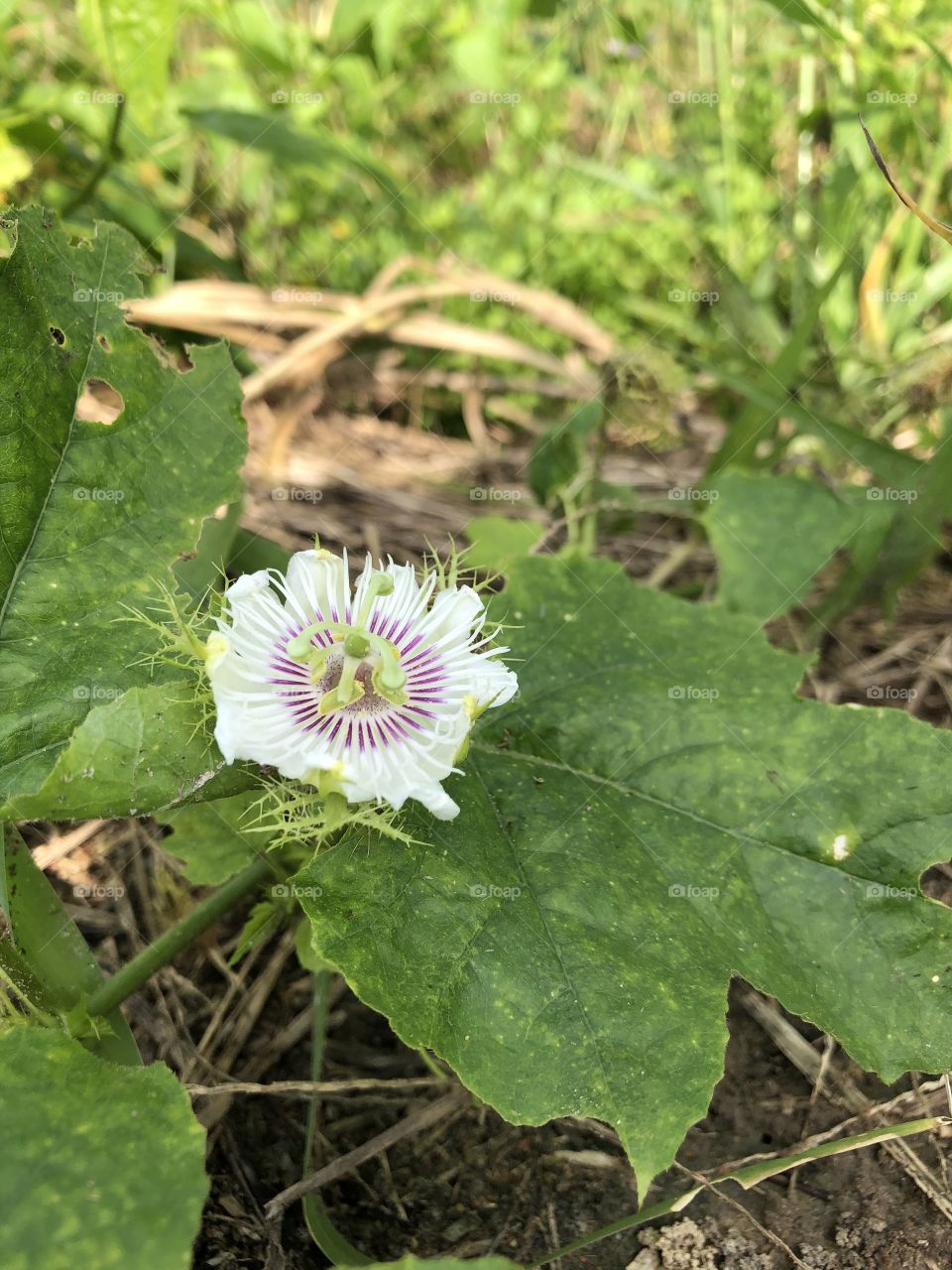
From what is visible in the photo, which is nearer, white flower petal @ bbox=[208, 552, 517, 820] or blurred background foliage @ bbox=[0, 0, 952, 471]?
white flower petal @ bbox=[208, 552, 517, 820]

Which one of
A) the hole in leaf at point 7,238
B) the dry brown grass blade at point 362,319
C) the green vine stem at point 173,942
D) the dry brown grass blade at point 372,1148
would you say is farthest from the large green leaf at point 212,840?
the dry brown grass blade at point 362,319

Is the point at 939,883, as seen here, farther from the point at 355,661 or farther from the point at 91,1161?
the point at 91,1161

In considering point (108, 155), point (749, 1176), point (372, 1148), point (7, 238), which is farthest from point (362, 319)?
point (749, 1176)

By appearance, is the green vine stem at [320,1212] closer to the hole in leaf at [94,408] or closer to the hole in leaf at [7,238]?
the hole in leaf at [94,408]

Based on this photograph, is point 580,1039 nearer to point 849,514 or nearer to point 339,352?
point 849,514

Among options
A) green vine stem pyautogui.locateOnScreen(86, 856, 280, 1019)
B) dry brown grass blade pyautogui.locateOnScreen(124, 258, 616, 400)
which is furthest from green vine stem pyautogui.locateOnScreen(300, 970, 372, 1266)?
dry brown grass blade pyautogui.locateOnScreen(124, 258, 616, 400)

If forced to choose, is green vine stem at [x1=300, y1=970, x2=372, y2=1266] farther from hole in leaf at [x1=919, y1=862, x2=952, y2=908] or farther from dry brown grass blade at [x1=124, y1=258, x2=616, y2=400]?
dry brown grass blade at [x1=124, y1=258, x2=616, y2=400]
